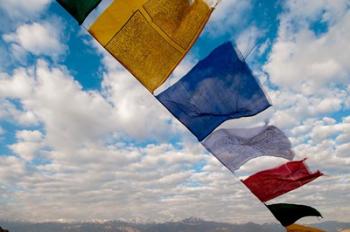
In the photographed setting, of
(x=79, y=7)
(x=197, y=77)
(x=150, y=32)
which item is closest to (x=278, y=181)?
(x=197, y=77)

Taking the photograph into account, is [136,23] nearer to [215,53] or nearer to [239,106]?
[215,53]

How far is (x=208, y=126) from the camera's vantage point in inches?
484

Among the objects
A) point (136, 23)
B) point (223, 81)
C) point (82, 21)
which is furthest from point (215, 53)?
point (82, 21)

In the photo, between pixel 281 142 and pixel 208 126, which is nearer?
pixel 208 126

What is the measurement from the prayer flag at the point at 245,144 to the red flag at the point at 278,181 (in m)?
1.69

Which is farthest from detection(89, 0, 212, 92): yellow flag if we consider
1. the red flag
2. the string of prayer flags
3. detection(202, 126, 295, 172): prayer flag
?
the red flag

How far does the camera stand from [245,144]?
13852 mm

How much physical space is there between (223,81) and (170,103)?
184cm

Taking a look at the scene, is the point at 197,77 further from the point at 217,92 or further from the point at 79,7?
the point at 79,7

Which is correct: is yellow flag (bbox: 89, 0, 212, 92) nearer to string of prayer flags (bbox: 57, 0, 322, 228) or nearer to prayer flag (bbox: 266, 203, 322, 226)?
string of prayer flags (bbox: 57, 0, 322, 228)

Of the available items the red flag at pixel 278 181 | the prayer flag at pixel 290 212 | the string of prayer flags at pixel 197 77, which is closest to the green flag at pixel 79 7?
the string of prayer flags at pixel 197 77

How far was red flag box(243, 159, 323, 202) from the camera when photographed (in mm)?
14781

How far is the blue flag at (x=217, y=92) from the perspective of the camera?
11656 millimetres

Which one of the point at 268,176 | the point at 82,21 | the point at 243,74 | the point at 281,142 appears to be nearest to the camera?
the point at 82,21
